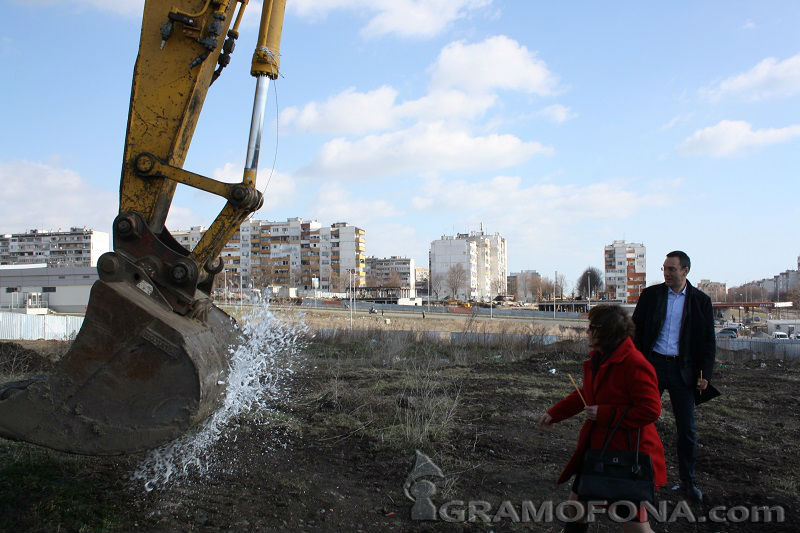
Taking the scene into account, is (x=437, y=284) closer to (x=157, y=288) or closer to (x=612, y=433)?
(x=157, y=288)

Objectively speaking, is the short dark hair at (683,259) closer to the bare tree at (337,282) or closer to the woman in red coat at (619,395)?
the woman in red coat at (619,395)

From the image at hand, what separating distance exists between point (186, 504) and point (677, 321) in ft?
13.6

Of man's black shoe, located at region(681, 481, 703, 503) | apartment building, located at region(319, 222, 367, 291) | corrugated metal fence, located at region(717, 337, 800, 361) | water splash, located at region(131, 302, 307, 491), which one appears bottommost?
corrugated metal fence, located at region(717, 337, 800, 361)

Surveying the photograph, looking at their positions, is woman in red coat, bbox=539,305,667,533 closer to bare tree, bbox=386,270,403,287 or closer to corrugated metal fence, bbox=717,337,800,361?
corrugated metal fence, bbox=717,337,800,361

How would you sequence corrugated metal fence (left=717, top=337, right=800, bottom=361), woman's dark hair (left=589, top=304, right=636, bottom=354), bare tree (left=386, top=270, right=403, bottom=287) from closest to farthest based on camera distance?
woman's dark hair (left=589, top=304, right=636, bottom=354), corrugated metal fence (left=717, top=337, right=800, bottom=361), bare tree (left=386, top=270, right=403, bottom=287)

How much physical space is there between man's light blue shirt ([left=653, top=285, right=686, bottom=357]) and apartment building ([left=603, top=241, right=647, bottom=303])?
328ft

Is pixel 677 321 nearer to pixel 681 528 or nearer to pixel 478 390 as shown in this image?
pixel 681 528

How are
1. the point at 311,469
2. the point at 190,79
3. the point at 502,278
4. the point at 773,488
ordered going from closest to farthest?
Result: the point at 190,79
the point at 773,488
the point at 311,469
the point at 502,278

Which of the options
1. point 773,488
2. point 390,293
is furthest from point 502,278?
point 773,488

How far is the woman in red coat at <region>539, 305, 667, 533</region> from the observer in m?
2.88

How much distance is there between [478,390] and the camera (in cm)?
920

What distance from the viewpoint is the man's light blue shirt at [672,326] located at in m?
4.63

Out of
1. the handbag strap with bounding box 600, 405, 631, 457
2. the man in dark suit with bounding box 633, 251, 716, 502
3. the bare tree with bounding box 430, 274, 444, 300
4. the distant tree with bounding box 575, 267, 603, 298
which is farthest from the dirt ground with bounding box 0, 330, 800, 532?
the bare tree with bounding box 430, 274, 444, 300

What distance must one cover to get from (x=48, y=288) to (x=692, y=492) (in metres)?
66.3
